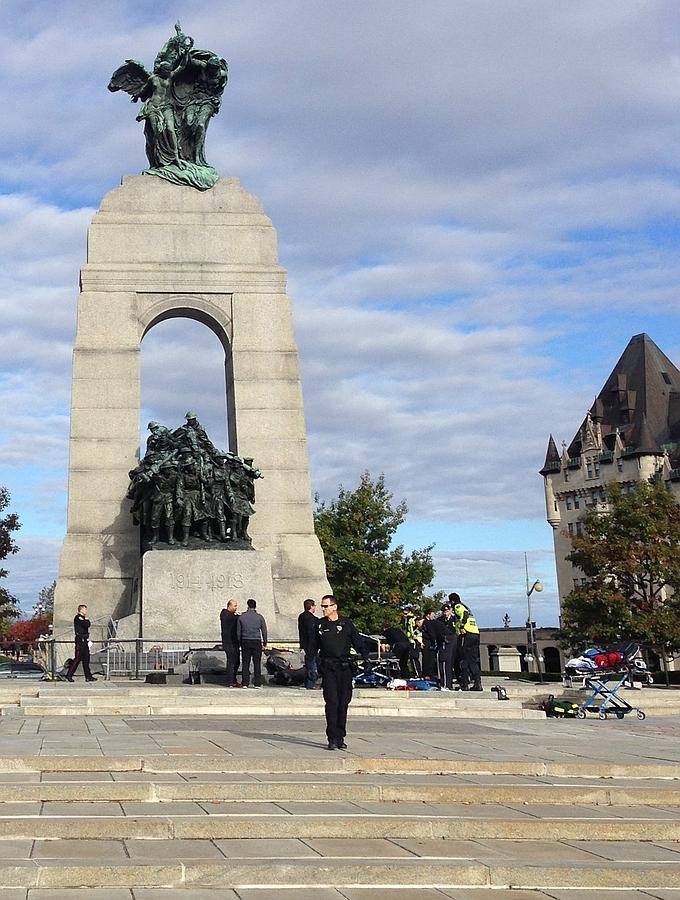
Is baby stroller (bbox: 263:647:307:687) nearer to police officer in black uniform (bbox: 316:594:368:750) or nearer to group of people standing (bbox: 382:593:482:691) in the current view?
group of people standing (bbox: 382:593:482:691)

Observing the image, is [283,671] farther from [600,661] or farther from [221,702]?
[600,661]

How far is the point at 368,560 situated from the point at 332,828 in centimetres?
3815

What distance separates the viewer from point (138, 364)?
94.2 feet

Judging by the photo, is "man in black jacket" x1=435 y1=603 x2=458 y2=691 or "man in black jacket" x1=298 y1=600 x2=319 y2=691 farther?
"man in black jacket" x1=435 y1=603 x2=458 y2=691

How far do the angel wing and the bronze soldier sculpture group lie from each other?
10.3 m

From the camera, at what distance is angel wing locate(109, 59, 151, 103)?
30703 millimetres

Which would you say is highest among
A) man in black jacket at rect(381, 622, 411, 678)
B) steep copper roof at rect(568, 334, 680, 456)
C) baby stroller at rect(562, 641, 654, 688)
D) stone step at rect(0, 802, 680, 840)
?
steep copper roof at rect(568, 334, 680, 456)

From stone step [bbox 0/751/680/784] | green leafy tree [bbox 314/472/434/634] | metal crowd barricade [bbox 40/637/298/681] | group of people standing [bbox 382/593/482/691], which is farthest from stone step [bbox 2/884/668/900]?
green leafy tree [bbox 314/472/434/634]

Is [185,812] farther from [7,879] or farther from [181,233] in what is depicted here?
[181,233]

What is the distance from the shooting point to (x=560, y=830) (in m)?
8.77

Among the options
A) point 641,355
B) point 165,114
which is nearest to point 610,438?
point 641,355

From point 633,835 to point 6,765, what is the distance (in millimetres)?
5309

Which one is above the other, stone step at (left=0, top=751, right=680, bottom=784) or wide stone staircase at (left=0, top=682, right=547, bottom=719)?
wide stone staircase at (left=0, top=682, right=547, bottom=719)

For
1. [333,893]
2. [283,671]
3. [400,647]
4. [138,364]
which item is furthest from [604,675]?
[138,364]
